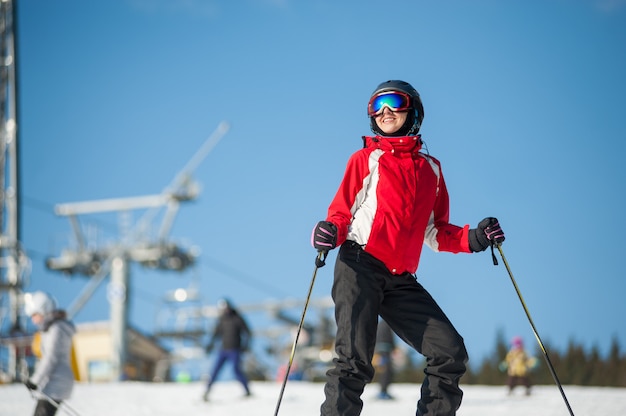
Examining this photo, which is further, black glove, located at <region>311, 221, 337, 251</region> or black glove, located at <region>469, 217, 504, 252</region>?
black glove, located at <region>469, 217, 504, 252</region>

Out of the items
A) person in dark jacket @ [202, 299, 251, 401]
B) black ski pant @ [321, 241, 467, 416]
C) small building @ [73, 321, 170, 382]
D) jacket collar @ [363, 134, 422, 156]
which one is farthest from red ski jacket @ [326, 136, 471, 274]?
small building @ [73, 321, 170, 382]

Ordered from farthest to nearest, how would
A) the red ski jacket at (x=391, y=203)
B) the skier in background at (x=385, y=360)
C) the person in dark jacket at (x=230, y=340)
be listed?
the person in dark jacket at (x=230, y=340), the skier in background at (x=385, y=360), the red ski jacket at (x=391, y=203)

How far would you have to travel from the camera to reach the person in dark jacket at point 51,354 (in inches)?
274

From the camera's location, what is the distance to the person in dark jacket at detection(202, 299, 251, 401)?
13.2 metres

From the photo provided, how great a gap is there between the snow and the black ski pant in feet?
15.2

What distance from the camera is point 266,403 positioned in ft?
40.3

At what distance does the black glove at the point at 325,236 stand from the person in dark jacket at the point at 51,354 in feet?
10.2

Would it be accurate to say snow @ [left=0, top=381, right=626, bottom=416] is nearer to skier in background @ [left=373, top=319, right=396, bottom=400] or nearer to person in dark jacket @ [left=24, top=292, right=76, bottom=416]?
skier in background @ [left=373, top=319, right=396, bottom=400]

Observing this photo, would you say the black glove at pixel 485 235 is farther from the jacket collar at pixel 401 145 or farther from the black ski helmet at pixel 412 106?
the black ski helmet at pixel 412 106

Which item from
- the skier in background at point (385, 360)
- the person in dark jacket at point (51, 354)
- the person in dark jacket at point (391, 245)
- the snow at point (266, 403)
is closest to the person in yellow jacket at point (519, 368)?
the snow at point (266, 403)

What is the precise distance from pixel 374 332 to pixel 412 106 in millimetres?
1306

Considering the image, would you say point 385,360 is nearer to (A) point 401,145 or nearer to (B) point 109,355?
(A) point 401,145

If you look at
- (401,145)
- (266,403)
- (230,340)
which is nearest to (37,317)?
(401,145)

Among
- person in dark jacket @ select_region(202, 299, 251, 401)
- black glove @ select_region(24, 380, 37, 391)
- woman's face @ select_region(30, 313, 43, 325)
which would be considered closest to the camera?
black glove @ select_region(24, 380, 37, 391)
